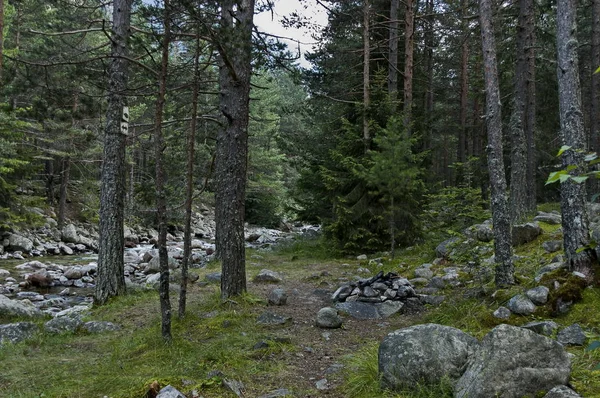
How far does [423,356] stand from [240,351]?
2226 mm

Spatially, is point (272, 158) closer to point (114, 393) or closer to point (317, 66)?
point (317, 66)

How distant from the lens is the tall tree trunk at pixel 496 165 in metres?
5.95

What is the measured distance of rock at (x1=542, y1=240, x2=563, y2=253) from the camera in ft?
23.7

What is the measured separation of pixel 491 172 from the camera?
6109 millimetres

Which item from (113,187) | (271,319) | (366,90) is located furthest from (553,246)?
(113,187)

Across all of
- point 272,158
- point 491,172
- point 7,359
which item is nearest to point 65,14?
point 7,359

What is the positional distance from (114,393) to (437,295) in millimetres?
5252

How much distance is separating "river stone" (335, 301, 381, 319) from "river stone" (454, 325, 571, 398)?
3393 millimetres

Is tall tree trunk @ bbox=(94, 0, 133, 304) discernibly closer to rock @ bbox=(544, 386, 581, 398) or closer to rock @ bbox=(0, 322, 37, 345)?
rock @ bbox=(0, 322, 37, 345)

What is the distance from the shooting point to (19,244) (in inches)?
711

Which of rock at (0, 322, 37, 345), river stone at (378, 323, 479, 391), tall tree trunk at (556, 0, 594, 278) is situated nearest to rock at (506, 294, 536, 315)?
tall tree trunk at (556, 0, 594, 278)

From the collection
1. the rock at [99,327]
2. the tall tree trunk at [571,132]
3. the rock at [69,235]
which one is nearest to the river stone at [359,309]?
the tall tree trunk at [571,132]

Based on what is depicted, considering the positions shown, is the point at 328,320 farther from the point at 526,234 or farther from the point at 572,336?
the point at 526,234

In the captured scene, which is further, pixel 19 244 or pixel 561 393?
pixel 19 244
